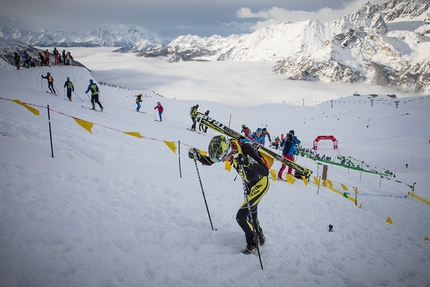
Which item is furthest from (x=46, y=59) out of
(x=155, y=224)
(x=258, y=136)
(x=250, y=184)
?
(x=250, y=184)

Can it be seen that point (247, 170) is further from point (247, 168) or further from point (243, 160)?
point (243, 160)

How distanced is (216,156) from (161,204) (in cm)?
272

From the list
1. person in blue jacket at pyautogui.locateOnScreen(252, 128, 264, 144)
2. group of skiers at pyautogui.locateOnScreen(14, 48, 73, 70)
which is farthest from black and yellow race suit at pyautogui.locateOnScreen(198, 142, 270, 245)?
group of skiers at pyautogui.locateOnScreen(14, 48, 73, 70)

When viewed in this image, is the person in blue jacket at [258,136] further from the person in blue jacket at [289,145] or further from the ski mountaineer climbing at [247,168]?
the ski mountaineer climbing at [247,168]

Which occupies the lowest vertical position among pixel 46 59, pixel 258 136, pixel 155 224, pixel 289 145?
pixel 155 224

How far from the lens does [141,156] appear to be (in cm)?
922

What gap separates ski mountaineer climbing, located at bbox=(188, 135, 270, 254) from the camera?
15.0ft

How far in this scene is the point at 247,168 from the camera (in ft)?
16.2

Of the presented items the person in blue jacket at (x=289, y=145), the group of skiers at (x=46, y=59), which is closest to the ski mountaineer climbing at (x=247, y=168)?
the person in blue jacket at (x=289, y=145)

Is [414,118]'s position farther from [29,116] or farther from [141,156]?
[29,116]

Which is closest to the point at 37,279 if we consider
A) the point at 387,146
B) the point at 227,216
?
the point at 227,216

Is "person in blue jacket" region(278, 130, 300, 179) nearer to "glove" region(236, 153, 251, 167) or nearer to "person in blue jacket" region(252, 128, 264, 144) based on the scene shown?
"person in blue jacket" region(252, 128, 264, 144)

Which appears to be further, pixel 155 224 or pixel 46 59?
pixel 46 59

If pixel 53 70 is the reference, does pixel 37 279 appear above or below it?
below
